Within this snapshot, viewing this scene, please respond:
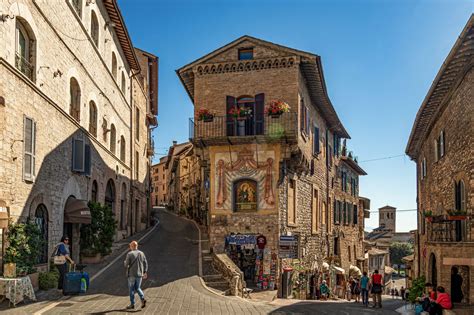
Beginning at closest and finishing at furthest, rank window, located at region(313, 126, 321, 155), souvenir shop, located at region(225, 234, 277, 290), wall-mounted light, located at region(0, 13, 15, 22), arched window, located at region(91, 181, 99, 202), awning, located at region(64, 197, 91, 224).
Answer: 1. wall-mounted light, located at region(0, 13, 15, 22)
2. awning, located at region(64, 197, 91, 224)
3. souvenir shop, located at region(225, 234, 277, 290)
4. arched window, located at region(91, 181, 99, 202)
5. window, located at region(313, 126, 321, 155)

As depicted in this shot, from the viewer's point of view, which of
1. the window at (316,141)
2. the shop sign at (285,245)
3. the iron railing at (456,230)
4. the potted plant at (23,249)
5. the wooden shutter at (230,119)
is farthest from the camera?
the window at (316,141)

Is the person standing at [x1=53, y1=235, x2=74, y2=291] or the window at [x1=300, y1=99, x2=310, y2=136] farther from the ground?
the window at [x1=300, y1=99, x2=310, y2=136]

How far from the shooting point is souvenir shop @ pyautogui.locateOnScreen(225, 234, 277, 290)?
68.7 ft

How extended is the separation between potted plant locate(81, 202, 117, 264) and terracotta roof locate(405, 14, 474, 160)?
12.9 meters

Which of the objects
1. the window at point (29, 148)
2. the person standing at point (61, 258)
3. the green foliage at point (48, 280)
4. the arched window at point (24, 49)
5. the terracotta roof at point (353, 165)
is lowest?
the green foliage at point (48, 280)

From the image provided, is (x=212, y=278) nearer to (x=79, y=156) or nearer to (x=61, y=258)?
(x=61, y=258)

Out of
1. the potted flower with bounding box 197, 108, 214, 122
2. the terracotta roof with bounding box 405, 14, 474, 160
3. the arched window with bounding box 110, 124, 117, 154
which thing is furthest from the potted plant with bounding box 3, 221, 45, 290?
the arched window with bounding box 110, 124, 117, 154

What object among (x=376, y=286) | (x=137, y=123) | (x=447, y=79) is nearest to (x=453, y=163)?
(x=447, y=79)

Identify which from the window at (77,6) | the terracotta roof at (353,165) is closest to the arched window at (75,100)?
the window at (77,6)

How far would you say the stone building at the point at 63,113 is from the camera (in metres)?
12.9

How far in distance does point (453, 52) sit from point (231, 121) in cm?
1117

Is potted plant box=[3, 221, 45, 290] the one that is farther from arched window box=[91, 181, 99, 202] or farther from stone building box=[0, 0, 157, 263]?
arched window box=[91, 181, 99, 202]

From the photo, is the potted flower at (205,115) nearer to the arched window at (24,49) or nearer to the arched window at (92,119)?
the arched window at (92,119)

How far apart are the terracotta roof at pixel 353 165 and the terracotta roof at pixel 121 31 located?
16879mm
